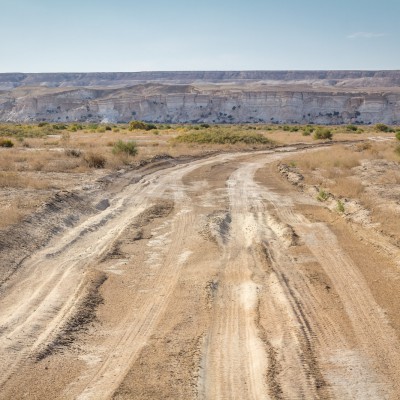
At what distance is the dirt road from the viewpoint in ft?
23.6

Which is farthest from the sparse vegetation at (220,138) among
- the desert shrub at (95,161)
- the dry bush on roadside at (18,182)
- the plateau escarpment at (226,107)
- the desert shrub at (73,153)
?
the plateau escarpment at (226,107)

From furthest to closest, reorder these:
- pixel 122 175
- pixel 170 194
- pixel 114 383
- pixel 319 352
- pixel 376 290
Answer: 1. pixel 122 175
2. pixel 170 194
3. pixel 376 290
4. pixel 319 352
5. pixel 114 383

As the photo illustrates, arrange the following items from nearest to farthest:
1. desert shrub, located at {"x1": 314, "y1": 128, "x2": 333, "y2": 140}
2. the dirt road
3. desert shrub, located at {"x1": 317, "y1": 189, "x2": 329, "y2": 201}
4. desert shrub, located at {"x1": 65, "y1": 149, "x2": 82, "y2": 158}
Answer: the dirt road < desert shrub, located at {"x1": 317, "y1": 189, "x2": 329, "y2": 201} < desert shrub, located at {"x1": 65, "y1": 149, "x2": 82, "y2": 158} < desert shrub, located at {"x1": 314, "y1": 128, "x2": 333, "y2": 140}

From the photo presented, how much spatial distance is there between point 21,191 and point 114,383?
13.8 meters

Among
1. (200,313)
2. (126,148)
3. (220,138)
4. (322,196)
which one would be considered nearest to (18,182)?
(322,196)

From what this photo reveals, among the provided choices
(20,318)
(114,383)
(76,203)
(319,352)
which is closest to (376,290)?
(319,352)

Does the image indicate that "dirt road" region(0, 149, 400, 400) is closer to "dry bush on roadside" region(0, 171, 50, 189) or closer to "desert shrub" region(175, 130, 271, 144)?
"dry bush on roadside" region(0, 171, 50, 189)

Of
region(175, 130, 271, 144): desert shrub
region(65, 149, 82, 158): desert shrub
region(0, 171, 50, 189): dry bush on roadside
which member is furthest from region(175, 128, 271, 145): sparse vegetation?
region(0, 171, 50, 189): dry bush on roadside

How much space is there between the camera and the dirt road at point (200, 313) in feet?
23.6

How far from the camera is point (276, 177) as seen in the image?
27.3 meters

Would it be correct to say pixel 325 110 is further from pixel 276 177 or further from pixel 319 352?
pixel 319 352

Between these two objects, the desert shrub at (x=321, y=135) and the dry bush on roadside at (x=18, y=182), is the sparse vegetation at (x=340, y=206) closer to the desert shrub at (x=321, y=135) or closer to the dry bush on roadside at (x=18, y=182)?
the dry bush on roadside at (x=18, y=182)

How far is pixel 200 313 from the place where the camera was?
31.2 feet

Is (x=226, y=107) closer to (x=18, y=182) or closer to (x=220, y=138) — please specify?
(x=220, y=138)
